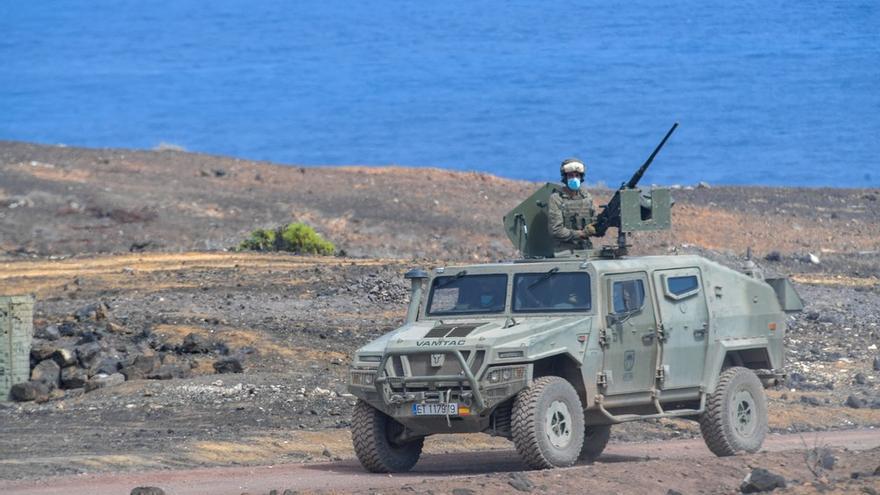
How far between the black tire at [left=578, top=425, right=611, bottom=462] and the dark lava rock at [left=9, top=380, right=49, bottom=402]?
25.0 ft

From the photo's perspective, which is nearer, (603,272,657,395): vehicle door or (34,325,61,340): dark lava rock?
(603,272,657,395): vehicle door

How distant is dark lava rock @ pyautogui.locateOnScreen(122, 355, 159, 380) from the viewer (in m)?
23.0

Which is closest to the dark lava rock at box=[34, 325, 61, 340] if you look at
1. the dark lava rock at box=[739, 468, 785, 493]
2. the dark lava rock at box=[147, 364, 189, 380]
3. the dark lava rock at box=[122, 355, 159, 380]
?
the dark lava rock at box=[122, 355, 159, 380]

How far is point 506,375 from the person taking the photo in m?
15.3

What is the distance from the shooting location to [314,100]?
11762 centimetres

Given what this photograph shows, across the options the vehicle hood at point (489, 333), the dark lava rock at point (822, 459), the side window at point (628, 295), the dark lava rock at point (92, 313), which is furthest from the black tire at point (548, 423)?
the dark lava rock at point (92, 313)

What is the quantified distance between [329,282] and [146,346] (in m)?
7.20

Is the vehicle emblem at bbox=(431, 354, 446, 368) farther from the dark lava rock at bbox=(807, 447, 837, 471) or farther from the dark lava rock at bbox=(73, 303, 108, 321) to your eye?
the dark lava rock at bbox=(73, 303, 108, 321)

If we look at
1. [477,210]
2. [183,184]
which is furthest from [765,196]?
[183,184]

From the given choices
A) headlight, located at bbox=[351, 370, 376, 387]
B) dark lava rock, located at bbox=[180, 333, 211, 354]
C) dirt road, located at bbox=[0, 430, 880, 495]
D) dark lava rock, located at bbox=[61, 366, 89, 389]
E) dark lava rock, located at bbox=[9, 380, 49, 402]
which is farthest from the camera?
dark lava rock, located at bbox=[180, 333, 211, 354]

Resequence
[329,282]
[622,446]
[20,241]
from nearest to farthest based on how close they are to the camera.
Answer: [622,446]
[329,282]
[20,241]

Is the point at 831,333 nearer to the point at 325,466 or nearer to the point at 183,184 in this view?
the point at 325,466

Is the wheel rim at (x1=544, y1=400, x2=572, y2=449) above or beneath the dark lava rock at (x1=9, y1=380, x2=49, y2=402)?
beneath

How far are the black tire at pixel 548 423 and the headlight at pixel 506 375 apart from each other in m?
0.14
